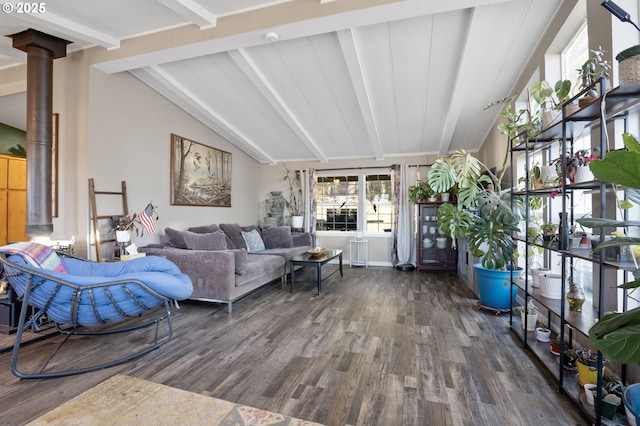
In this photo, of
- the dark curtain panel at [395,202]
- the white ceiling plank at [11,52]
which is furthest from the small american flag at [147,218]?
the dark curtain panel at [395,202]

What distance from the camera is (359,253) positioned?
6.46m

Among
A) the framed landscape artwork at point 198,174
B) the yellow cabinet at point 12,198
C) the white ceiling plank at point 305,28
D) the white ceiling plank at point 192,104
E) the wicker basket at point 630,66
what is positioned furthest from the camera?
the yellow cabinet at point 12,198

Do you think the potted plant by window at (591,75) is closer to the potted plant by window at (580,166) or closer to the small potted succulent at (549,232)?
the potted plant by window at (580,166)

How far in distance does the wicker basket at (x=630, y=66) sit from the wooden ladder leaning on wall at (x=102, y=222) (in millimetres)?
4477

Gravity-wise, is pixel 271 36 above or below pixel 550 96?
above

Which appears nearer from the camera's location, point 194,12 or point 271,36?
point 194,12

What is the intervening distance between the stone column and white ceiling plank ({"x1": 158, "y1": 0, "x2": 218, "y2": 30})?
1549 millimetres

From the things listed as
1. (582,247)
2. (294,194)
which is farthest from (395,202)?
(582,247)

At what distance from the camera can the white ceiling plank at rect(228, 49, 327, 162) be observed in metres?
3.43

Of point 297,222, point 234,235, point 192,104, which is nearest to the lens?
point 192,104

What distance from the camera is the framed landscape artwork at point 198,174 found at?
182 inches

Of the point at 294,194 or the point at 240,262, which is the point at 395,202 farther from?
the point at 240,262

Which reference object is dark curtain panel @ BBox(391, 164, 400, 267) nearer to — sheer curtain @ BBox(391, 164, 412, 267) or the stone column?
sheer curtain @ BBox(391, 164, 412, 267)

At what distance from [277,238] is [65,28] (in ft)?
13.0
